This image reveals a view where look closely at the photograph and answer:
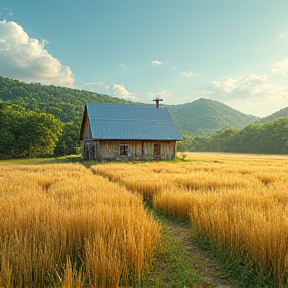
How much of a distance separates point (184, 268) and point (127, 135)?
84.5 feet

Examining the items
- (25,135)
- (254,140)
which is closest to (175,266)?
(25,135)

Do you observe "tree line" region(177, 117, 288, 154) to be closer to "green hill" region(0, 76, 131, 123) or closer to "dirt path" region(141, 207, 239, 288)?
"green hill" region(0, 76, 131, 123)

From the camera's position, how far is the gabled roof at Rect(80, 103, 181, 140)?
29062 millimetres

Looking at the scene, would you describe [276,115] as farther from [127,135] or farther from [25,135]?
[25,135]

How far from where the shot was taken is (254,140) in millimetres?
91125

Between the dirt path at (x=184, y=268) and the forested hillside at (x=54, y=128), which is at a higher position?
the forested hillside at (x=54, y=128)

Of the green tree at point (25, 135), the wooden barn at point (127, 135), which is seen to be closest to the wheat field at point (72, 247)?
the wooden barn at point (127, 135)

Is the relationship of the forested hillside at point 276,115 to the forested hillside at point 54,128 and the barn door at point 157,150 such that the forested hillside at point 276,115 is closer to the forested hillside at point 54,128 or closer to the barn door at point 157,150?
the forested hillside at point 54,128

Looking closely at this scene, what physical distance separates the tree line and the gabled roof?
5669 centimetres

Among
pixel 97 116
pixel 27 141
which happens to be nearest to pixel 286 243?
pixel 97 116

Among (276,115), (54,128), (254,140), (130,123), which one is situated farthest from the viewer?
(276,115)

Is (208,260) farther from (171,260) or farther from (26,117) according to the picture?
(26,117)

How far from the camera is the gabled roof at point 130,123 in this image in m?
29.1

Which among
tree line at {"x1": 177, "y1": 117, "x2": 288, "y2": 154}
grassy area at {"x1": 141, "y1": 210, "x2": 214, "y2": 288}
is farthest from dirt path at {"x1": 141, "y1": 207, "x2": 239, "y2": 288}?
tree line at {"x1": 177, "y1": 117, "x2": 288, "y2": 154}
